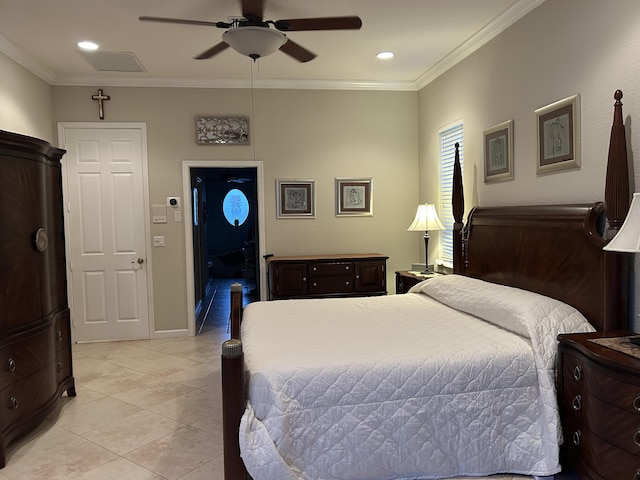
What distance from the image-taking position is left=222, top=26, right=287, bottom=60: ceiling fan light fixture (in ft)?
8.98

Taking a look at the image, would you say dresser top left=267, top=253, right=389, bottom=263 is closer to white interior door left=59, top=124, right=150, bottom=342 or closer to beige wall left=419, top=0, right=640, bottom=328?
beige wall left=419, top=0, right=640, bottom=328

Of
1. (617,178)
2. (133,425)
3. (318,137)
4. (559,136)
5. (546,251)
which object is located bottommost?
(133,425)

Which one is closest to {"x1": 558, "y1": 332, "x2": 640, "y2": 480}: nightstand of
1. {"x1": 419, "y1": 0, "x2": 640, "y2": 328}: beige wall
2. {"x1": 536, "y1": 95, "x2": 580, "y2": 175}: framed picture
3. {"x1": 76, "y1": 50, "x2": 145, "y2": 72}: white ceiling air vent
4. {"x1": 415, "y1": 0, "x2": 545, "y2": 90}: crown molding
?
{"x1": 419, "y1": 0, "x2": 640, "y2": 328}: beige wall

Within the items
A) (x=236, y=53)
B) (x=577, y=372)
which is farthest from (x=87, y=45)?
(x=577, y=372)

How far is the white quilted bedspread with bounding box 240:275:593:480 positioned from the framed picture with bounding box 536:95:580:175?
0.94 meters

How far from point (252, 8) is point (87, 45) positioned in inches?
82.8

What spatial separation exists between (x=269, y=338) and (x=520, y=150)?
2.31 meters

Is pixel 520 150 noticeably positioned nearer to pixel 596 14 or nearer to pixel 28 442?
pixel 596 14

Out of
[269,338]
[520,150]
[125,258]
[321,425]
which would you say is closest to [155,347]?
[125,258]

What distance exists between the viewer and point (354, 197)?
5.41 m

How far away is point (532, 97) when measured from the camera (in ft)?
10.6

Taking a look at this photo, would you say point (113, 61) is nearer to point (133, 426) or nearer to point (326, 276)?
point (326, 276)

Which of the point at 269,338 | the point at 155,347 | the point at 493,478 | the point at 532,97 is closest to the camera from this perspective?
the point at 493,478

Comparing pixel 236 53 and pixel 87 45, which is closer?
pixel 87 45
